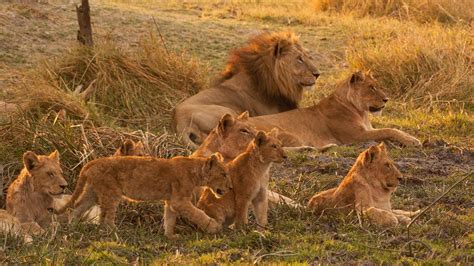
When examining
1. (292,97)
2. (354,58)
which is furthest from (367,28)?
(292,97)

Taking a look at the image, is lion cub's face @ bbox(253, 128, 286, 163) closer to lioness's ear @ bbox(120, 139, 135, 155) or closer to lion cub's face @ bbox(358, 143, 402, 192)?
lion cub's face @ bbox(358, 143, 402, 192)

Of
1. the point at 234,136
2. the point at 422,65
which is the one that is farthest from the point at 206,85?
the point at 234,136

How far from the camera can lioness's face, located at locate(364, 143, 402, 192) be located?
7211mm

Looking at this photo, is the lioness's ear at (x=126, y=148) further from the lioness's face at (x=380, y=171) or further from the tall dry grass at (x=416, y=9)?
the tall dry grass at (x=416, y=9)

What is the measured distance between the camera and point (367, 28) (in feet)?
56.3

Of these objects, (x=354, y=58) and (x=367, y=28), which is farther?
(x=367, y=28)

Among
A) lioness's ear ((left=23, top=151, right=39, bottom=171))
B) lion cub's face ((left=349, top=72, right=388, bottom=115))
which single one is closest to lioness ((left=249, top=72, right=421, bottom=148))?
lion cub's face ((left=349, top=72, right=388, bottom=115))

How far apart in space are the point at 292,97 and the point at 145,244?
5016 mm

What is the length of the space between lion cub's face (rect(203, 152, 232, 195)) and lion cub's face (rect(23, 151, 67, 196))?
1009 mm

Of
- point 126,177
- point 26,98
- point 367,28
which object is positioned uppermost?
point 126,177

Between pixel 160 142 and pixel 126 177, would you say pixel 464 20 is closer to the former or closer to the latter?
pixel 160 142

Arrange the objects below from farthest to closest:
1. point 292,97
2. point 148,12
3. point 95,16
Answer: point 148,12
point 95,16
point 292,97

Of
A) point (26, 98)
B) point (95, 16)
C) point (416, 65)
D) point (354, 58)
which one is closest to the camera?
point (26, 98)

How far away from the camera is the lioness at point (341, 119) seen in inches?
414
